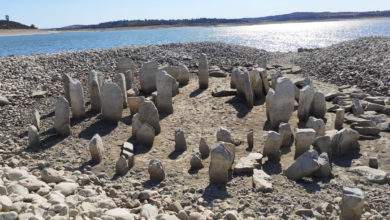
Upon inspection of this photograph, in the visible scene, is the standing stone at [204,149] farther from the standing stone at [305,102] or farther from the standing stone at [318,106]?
the standing stone at [318,106]

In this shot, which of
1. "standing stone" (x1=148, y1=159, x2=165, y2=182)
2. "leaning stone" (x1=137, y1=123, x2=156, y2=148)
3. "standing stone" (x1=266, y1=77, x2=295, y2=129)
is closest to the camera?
"standing stone" (x1=148, y1=159, x2=165, y2=182)

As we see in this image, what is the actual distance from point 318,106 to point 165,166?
15.6 ft

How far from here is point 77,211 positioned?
7.25m

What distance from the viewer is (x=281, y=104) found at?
1249 centimetres

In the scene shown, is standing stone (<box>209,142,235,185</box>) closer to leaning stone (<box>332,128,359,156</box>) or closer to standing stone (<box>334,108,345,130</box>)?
leaning stone (<box>332,128,359,156</box>)

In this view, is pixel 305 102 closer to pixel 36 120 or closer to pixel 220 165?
pixel 220 165

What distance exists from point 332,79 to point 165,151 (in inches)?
336

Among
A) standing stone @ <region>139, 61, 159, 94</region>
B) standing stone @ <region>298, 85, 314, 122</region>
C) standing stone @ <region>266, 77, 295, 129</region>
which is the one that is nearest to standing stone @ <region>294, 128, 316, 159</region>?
standing stone @ <region>266, 77, 295, 129</region>

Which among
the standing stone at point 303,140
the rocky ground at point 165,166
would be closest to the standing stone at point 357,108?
the rocky ground at point 165,166

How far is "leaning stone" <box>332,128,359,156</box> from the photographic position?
10.6 metres

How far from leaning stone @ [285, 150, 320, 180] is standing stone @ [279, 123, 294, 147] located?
146 centimetres

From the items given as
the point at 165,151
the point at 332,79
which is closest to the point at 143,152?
the point at 165,151

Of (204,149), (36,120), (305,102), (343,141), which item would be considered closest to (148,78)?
(36,120)

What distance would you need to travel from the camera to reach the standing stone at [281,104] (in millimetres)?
12477
